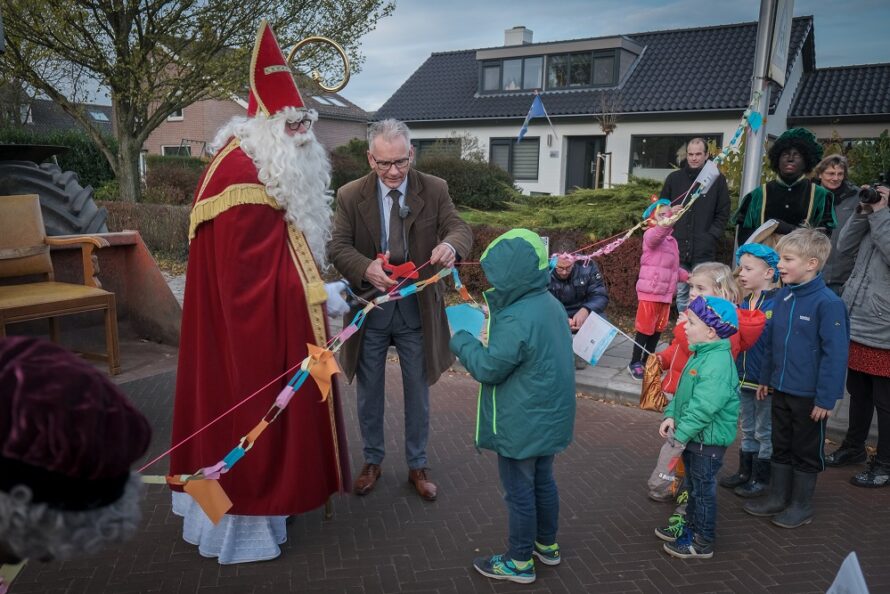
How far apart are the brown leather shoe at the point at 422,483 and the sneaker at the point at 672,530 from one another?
4.26ft

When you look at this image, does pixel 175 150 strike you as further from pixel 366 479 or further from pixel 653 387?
pixel 653 387

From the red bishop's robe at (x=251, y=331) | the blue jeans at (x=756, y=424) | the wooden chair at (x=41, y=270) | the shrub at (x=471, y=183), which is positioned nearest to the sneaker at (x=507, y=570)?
the red bishop's robe at (x=251, y=331)

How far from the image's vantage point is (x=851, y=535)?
11.9ft

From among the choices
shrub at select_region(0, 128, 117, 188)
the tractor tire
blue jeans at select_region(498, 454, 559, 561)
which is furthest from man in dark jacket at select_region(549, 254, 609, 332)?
shrub at select_region(0, 128, 117, 188)

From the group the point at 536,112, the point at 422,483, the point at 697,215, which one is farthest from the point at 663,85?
the point at 422,483

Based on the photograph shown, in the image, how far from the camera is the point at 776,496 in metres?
3.86

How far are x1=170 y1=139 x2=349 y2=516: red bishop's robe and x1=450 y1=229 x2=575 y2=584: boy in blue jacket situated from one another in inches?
32.1

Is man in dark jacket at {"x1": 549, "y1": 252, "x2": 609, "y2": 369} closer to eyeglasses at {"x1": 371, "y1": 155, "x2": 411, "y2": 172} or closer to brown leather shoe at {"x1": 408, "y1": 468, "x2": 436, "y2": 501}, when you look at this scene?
brown leather shoe at {"x1": 408, "y1": 468, "x2": 436, "y2": 501}

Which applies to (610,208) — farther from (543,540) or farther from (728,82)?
(728,82)

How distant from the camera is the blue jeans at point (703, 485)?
3.33 m

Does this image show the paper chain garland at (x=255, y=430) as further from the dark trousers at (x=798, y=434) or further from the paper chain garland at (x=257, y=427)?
the dark trousers at (x=798, y=434)

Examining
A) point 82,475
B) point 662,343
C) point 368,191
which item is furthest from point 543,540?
point 662,343

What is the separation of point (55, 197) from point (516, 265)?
5.26 m

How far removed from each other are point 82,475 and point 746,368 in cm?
392
